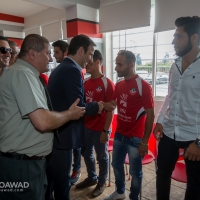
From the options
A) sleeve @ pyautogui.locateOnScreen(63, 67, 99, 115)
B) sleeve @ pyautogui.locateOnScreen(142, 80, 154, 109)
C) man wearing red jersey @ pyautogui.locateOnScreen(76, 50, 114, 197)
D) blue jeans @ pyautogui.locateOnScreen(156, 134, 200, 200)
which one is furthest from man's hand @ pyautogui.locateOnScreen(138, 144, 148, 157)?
sleeve @ pyautogui.locateOnScreen(63, 67, 99, 115)

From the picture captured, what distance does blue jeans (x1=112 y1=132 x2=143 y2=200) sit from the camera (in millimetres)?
1687

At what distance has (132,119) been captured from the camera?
1.72 m

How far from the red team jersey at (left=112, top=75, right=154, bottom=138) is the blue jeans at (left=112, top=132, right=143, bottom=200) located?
2.6 inches

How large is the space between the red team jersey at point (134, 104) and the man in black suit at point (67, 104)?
0.32m

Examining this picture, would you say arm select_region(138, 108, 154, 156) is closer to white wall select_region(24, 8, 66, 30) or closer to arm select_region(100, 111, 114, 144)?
arm select_region(100, 111, 114, 144)

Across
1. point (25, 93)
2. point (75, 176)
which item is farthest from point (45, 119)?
point (75, 176)

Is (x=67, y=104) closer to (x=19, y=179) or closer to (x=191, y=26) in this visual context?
(x=19, y=179)

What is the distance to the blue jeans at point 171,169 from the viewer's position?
1.33 metres

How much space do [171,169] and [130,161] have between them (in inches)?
14.9

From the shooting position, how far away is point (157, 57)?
3.55m

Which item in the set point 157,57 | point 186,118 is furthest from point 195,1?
point 186,118

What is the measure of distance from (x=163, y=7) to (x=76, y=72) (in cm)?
255

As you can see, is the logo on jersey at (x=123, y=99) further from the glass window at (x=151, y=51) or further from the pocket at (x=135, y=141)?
the glass window at (x=151, y=51)

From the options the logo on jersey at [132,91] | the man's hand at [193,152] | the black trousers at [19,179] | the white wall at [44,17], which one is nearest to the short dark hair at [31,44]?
the black trousers at [19,179]
